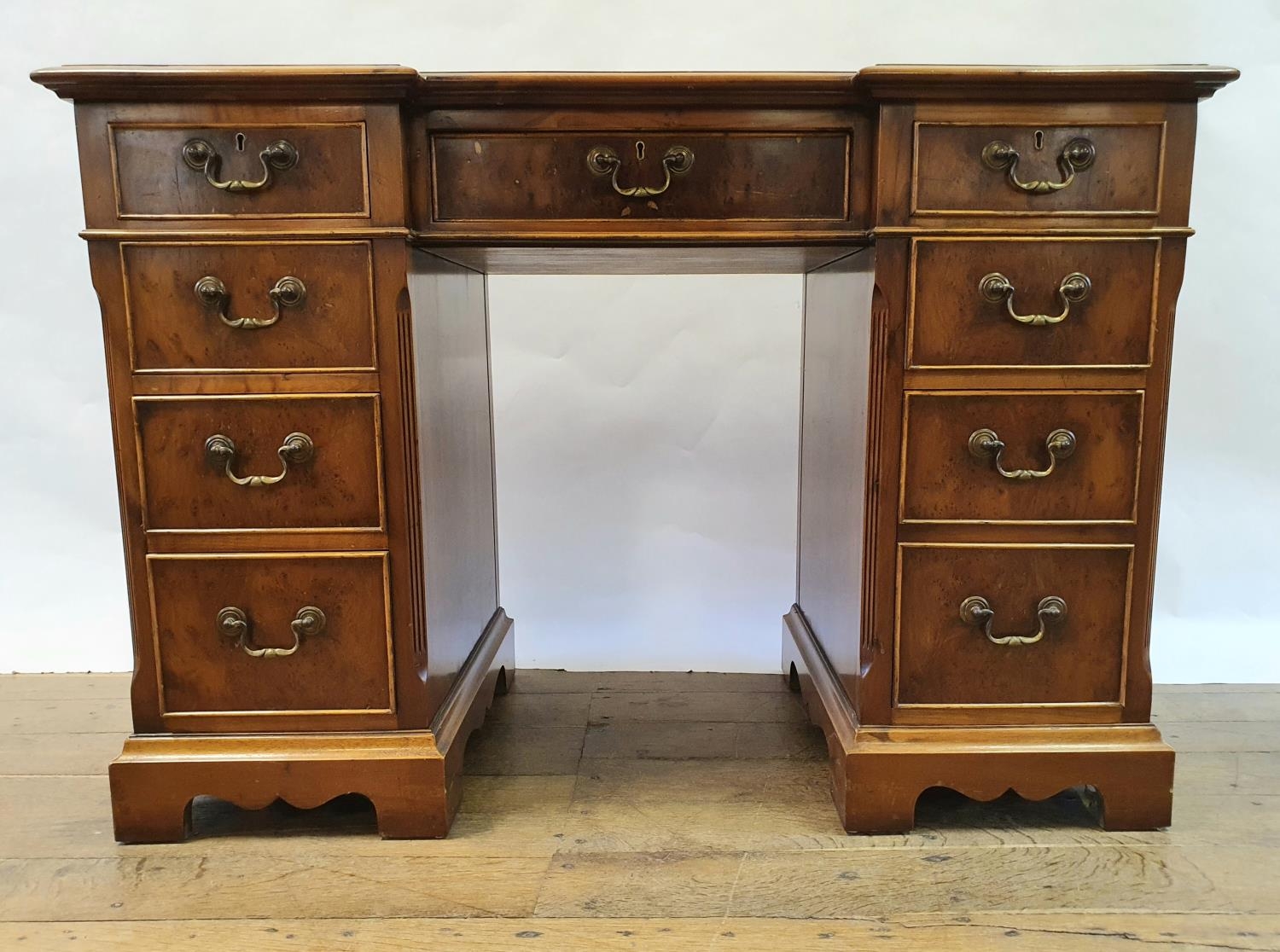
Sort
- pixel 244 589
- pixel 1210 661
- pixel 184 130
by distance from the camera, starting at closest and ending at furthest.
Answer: pixel 184 130
pixel 244 589
pixel 1210 661

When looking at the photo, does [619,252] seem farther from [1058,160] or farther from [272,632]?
[272,632]

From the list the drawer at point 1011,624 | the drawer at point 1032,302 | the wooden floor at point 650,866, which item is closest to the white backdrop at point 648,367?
the wooden floor at point 650,866

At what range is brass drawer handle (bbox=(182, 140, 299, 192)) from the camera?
53.5 inches

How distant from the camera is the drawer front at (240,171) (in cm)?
136

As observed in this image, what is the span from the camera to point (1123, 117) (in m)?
1.37

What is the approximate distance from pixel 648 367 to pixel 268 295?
1.14m

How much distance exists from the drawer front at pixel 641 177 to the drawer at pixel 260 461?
0.37 meters

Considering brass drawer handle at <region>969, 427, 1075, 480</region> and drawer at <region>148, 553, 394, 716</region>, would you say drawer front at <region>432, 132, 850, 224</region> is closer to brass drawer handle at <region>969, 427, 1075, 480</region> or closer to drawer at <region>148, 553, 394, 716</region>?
brass drawer handle at <region>969, 427, 1075, 480</region>

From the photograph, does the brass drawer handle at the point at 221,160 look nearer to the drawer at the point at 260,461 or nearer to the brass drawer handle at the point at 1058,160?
the drawer at the point at 260,461

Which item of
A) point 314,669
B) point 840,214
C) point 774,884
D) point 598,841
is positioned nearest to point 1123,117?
point 840,214

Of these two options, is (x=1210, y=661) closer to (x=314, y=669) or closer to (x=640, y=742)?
(x=640, y=742)

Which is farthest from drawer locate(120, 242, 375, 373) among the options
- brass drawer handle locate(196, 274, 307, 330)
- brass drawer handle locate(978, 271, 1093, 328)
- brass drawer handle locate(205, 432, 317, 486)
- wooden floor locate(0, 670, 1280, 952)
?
brass drawer handle locate(978, 271, 1093, 328)

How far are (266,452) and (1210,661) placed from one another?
2173 millimetres

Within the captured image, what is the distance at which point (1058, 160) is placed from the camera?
4.54 feet
